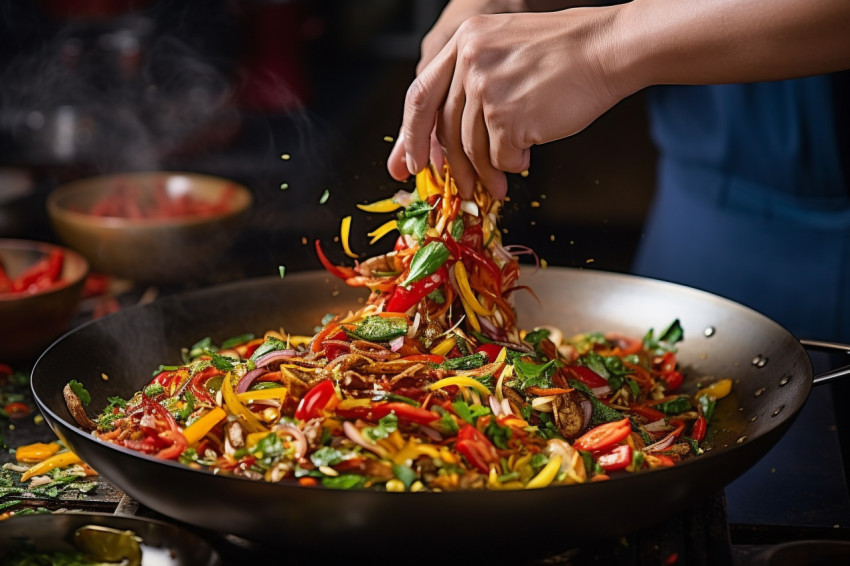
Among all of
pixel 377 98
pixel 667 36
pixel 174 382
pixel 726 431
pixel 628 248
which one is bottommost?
pixel 628 248

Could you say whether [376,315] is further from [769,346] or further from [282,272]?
[769,346]

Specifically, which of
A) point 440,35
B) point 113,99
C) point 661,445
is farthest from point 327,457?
point 113,99

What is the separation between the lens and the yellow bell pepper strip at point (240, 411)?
1365mm

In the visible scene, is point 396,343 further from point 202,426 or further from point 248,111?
point 248,111

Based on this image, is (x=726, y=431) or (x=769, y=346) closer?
(x=726, y=431)

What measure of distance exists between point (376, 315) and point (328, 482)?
1.58 feet

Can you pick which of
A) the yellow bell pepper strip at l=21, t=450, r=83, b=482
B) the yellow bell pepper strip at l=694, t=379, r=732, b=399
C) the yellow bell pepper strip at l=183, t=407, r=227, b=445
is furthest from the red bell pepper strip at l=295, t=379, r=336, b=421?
the yellow bell pepper strip at l=694, t=379, r=732, b=399

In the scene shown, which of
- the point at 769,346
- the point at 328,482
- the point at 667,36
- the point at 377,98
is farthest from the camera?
the point at 377,98

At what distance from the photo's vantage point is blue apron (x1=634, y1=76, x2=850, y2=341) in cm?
249

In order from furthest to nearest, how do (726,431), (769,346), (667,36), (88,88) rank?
(88,88) → (769,346) → (726,431) → (667,36)

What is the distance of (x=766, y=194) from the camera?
2582 millimetres

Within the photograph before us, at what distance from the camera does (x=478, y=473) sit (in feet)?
4.14

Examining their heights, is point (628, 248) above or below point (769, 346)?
below

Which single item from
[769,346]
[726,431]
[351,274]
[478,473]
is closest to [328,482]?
[478,473]
